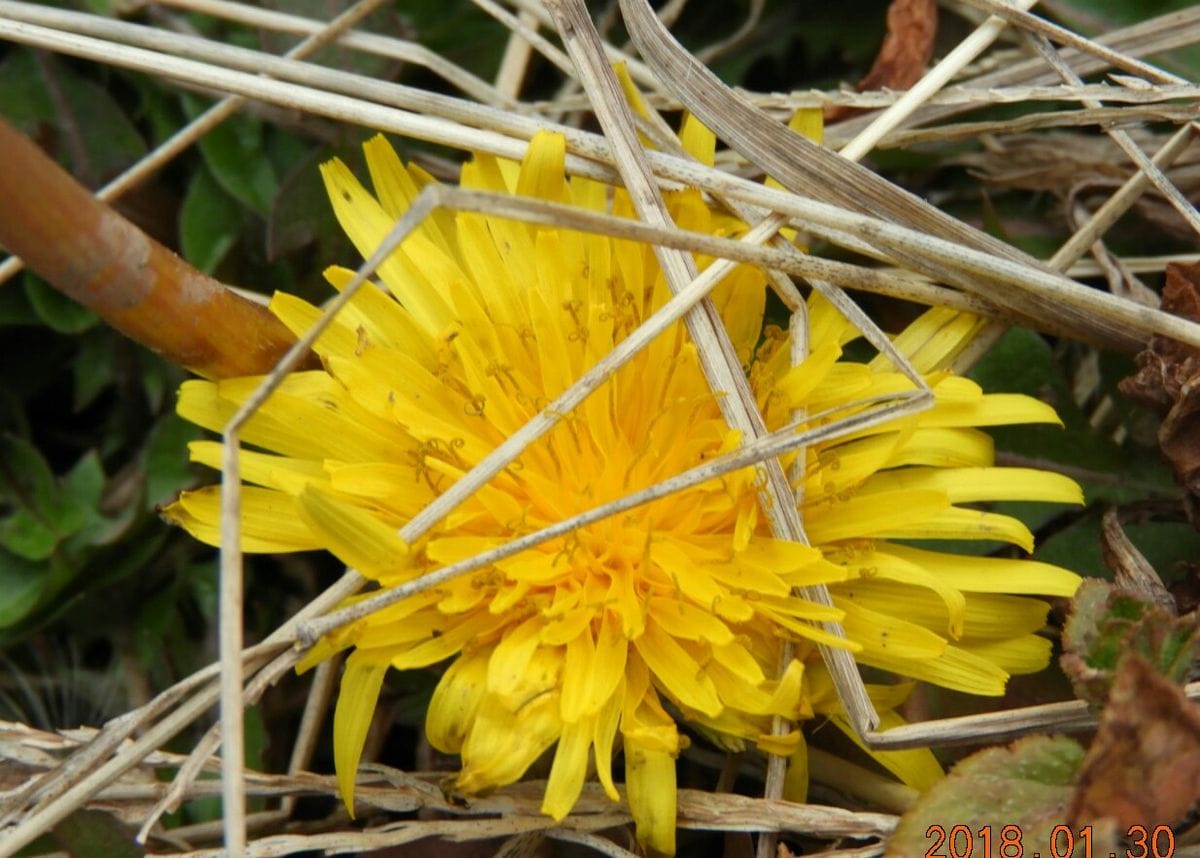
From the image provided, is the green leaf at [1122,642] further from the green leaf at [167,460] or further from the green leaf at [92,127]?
the green leaf at [92,127]

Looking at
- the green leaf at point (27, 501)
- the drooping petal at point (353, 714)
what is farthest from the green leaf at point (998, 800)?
the green leaf at point (27, 501)

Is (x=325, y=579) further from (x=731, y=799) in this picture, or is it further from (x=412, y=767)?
(x=731, y=799)

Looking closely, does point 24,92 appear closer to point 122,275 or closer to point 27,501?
point 27,501

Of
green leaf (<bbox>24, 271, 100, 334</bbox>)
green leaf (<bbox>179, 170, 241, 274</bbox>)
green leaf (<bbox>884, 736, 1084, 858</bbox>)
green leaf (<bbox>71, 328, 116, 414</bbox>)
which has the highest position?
green leaf (<bbox>179, 170, 241, 274</bbox>)

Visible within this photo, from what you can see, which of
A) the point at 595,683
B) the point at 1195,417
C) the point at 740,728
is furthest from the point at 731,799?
the point at 1195,417

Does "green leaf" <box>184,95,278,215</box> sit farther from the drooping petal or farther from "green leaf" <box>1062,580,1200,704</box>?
"green leaf" <box>1062,580,1200,704</box>

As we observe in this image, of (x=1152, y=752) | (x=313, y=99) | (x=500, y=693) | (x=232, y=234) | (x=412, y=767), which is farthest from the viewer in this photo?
(x=232, y=234)

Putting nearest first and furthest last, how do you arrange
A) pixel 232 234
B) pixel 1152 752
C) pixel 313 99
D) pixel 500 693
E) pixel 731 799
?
pixel 1152 752, pixel 500 693, pixel 731 799, pixel 313 99, pixel 232 234

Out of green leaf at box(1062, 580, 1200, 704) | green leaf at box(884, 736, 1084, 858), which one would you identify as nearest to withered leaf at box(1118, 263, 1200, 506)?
green leaf at box(1062, 580, 1200, 704)
